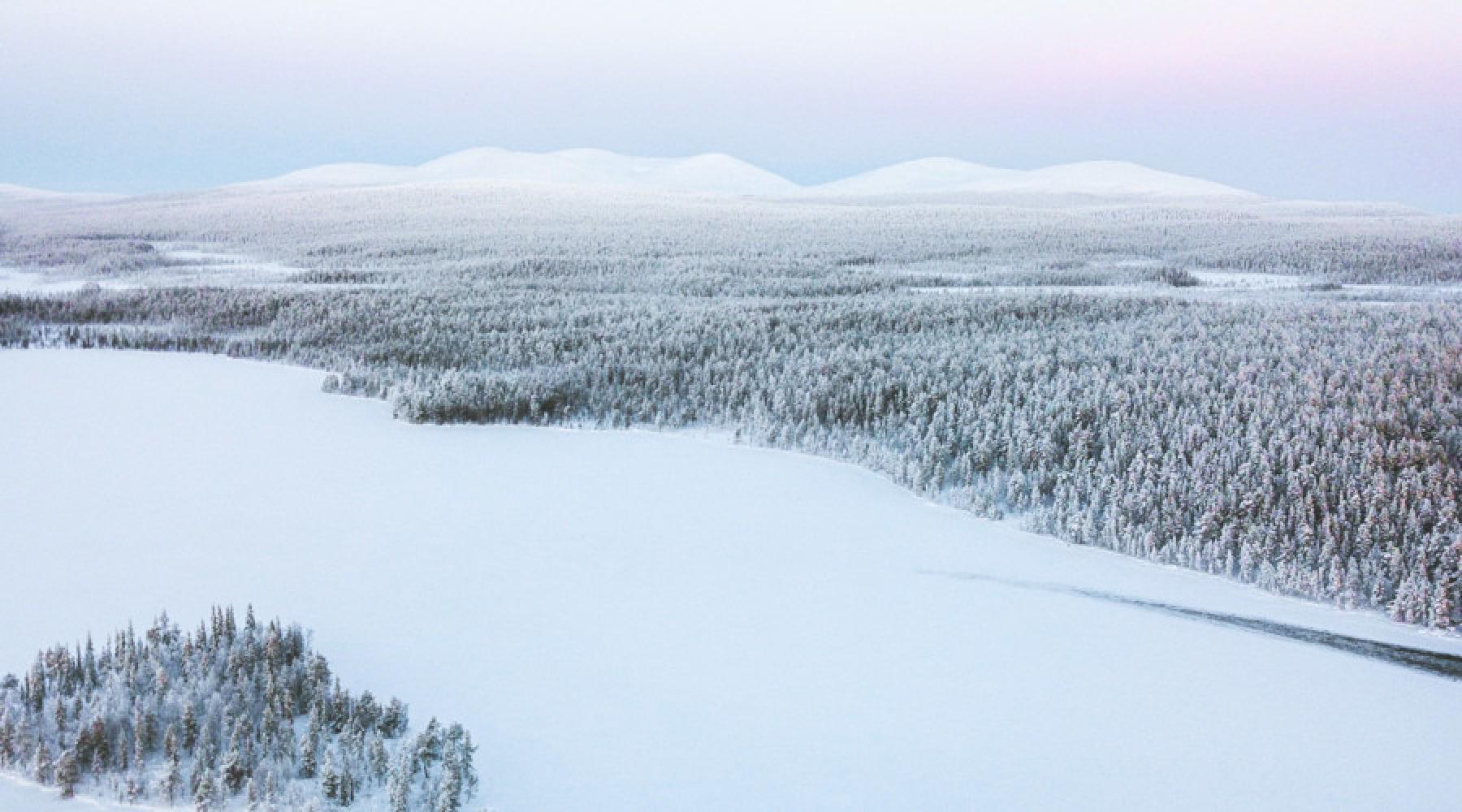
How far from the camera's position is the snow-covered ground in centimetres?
586

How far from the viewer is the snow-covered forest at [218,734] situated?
210 inches

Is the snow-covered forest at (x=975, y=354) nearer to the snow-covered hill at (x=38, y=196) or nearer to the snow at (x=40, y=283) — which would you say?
the snow at (x=40, y=283)

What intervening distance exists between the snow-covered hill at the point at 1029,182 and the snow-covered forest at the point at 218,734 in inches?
4635

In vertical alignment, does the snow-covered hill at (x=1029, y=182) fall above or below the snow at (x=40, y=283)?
above

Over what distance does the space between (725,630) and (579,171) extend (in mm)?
148736

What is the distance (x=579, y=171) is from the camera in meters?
151

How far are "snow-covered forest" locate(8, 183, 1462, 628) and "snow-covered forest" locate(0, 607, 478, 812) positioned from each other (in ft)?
23.3

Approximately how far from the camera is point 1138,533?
10.3m

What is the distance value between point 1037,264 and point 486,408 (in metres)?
31.4

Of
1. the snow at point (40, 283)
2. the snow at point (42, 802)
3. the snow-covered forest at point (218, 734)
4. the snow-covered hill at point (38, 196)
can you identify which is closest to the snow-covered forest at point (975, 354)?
the snow at point (40, 283)

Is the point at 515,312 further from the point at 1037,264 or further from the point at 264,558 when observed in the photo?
the point at 1037,264

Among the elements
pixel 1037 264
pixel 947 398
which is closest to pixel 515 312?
pixel 947 398

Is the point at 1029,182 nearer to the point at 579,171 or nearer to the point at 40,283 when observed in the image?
the point at 579,171

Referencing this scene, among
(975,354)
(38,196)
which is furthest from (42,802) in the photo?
(38,196)
